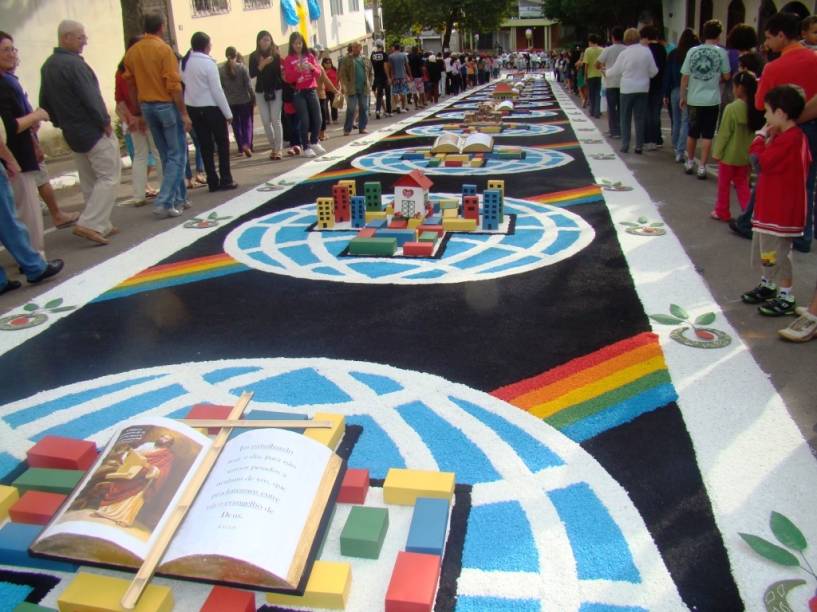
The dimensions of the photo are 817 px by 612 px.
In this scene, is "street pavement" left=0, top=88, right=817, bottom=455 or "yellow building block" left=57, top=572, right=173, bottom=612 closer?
"yellow building block" left=57, top=572, right=173, bottom=612

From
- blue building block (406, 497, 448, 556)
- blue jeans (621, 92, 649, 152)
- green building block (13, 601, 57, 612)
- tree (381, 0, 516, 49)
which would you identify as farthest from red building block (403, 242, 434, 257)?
tree (381, 0, 516, 49)

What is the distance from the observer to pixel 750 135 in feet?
20.8

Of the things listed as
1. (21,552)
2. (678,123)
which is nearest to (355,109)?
(678,123)

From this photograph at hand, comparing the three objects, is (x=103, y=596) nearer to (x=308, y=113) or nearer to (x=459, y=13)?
(x=308, y=113)

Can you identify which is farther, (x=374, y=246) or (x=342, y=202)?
(x=342, y=202)

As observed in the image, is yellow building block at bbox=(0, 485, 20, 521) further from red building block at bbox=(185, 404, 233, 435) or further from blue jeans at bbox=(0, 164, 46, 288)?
blue jeans at bbox=(0, 164, 46, 288)

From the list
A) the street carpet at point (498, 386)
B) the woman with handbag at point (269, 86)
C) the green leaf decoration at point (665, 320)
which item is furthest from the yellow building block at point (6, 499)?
the woman with handbag at point (269, 86)

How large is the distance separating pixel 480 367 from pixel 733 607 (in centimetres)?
194

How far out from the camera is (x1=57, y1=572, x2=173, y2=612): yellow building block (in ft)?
7.21

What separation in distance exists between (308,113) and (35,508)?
1035 cm

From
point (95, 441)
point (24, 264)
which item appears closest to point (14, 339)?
point (24, 264)

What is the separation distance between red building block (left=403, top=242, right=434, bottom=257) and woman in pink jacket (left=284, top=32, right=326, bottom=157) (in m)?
6.49

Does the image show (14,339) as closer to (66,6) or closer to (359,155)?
(359,155)

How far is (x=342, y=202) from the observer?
7129 mm
